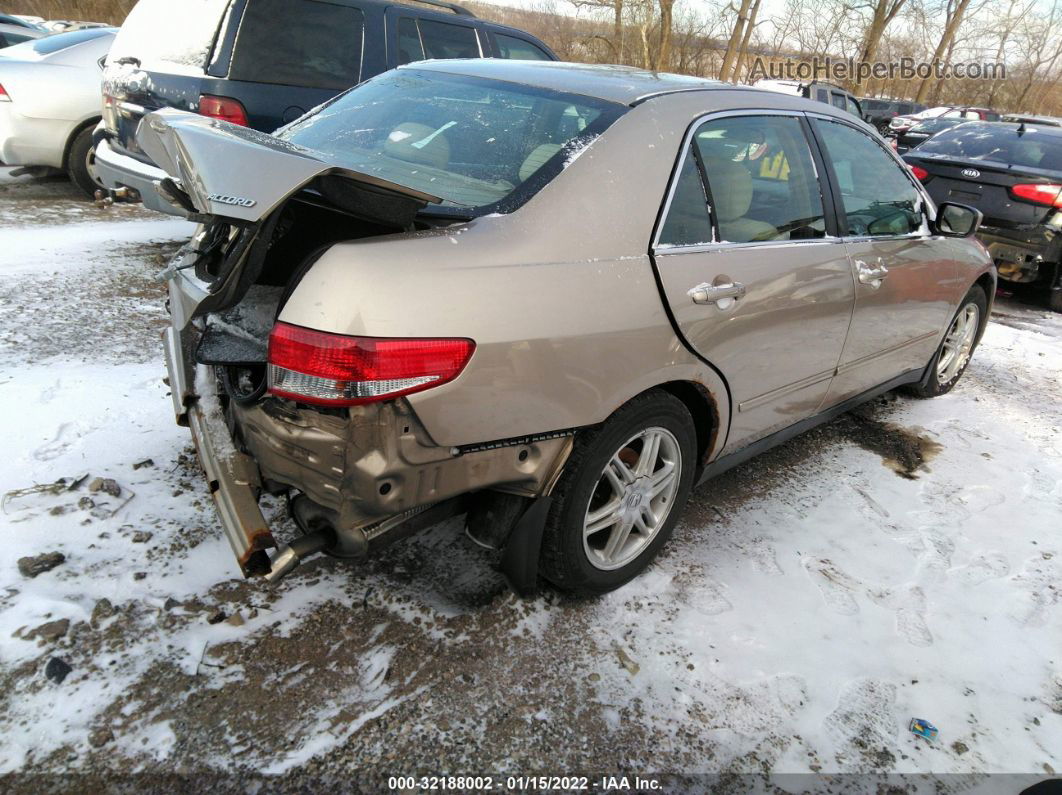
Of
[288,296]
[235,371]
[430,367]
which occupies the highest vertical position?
[288,296]

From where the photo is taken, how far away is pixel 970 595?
8.87 feet

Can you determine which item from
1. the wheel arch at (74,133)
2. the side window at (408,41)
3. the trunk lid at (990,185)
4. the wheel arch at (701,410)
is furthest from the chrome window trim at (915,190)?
the wheel arch at (74,133)

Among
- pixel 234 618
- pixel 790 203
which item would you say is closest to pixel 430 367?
pixel 234 618

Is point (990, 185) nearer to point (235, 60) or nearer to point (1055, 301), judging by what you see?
point (1055, 301)

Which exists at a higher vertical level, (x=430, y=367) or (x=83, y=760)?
(x=430, y=367)

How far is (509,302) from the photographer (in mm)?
1854

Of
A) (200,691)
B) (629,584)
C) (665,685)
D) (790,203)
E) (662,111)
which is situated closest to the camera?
(200,691)

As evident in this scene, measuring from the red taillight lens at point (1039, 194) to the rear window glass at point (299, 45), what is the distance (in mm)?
5978

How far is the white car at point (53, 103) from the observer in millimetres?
6645

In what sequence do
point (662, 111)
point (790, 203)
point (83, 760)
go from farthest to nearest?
1. point (790, 203)
2. point (662, 111)
3. point (83, 760)

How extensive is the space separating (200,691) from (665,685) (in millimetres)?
1347

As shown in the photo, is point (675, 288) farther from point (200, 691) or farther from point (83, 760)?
point (83, 760)

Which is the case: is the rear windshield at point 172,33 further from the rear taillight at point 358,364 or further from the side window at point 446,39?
the rear taillight at point 358,364

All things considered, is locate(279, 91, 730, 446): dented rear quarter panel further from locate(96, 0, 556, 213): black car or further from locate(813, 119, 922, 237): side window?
locate(96, 0, 556, 213): black car
